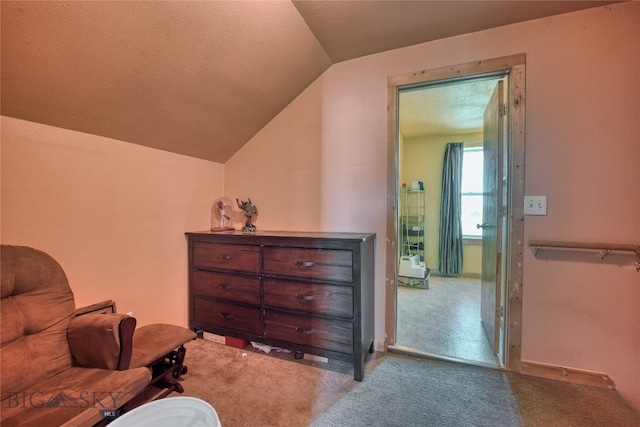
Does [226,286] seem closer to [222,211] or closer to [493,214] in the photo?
[222,211]

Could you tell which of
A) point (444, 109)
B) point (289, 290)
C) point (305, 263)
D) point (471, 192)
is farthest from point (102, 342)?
point (471, 192)

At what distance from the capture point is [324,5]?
1.67 metres

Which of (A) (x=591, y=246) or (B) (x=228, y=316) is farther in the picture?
(B) (x=228, y=316)

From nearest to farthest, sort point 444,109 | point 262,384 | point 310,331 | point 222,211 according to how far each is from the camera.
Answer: point 262,384 < point 310,331 < point 222,211 < point 444,109

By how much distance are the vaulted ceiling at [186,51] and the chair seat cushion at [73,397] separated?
141cm

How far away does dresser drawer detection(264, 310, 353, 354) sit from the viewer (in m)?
1.76

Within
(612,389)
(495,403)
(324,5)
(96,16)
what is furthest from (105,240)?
(612,389)

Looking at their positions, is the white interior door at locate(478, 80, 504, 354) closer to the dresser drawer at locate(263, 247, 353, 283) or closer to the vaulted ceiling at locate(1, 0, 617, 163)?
the vaulted ceiling at locate(1, 0, 617, 163)

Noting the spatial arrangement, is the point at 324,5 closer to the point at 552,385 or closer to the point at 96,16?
the point at 96,16

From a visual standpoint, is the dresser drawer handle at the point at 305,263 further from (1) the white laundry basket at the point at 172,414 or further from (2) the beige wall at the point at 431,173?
(2) the beige wall at the point at 431,173

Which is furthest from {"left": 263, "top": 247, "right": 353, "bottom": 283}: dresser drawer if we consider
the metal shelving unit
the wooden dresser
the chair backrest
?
the metal shelving unit

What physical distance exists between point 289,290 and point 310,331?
33 centimetres

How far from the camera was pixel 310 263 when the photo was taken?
6.07 feet

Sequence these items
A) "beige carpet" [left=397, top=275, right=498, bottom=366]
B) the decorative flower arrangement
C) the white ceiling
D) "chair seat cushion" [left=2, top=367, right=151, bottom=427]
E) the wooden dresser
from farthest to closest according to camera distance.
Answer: the white ceiling
the decorative flower arrangement
"beige carpet" [left=397, top=275, right=498, bottom=366]
the wooden dresser
"chair seat cushion" [left=2, top=367, right=151, bottom=427]
